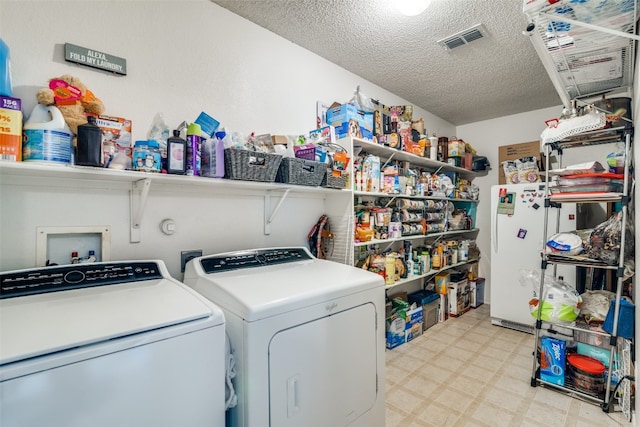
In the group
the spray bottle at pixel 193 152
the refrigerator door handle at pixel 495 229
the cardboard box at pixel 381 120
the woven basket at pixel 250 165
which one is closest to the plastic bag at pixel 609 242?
the refrigerator door handle at pixel 495 229

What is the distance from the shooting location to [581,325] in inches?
82.4

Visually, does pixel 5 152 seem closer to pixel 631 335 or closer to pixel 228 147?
pixel 228 147

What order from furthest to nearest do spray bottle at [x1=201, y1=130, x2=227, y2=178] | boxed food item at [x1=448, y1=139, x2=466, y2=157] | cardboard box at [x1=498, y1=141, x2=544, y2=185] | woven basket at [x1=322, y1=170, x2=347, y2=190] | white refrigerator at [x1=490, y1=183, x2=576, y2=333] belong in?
boxed food item at [x1=448, y1=139, x2=466, y2=157]
cardboard box at [x1=498, y1=141, x2=544, y2=185]
white refrigerator at [x1=490, y1=183, x2=576, y2=333]
woven basket at [x1=322, y1=170, x2=347, y2=190]
spray bottle at [x1=201, y1=130, x2=227, y2=178]

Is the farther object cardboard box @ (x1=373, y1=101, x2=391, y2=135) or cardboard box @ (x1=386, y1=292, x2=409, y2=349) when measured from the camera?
cardboard box @ (x1=386, y1=292, x2=409, y2=349)

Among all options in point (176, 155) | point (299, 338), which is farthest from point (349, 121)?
point (299, 338)

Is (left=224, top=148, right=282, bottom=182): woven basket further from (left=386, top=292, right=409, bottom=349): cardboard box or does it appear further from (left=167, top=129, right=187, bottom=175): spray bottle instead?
(left=386, top=292, right=409, bottom=349): cardboard box

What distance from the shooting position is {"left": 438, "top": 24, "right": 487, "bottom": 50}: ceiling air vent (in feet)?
6.97

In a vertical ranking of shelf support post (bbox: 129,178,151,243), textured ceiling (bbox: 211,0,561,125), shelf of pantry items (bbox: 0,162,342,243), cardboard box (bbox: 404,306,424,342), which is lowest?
cardboard box (bbox: 404,306,424,342)

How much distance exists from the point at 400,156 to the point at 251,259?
192cm

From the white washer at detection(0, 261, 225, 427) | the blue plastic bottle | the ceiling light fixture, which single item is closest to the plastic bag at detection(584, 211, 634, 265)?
the ceiling light fixture

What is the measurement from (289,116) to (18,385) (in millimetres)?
1983

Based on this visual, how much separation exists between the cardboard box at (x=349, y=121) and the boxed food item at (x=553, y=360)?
6.74ft

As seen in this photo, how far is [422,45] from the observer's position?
232cm

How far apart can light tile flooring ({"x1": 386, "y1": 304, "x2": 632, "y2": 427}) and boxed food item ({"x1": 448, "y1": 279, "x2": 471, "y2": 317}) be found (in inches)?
20.0
